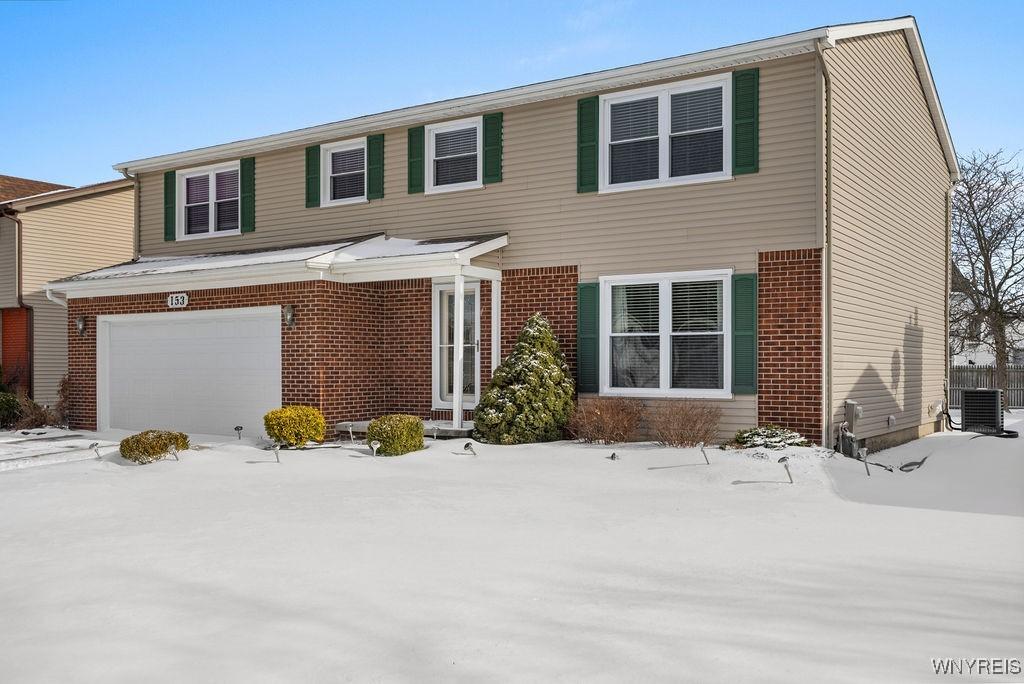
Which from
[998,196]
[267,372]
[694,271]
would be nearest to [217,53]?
[267,372]

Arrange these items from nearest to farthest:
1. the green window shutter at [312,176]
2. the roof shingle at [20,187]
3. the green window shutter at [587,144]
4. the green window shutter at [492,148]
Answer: the green window shutter at [587,144] → the green window shutter at [492,148] → the green window shutter at [312,176] → the roof shingle at [20,187]

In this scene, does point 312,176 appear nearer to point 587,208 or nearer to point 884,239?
point 587,208

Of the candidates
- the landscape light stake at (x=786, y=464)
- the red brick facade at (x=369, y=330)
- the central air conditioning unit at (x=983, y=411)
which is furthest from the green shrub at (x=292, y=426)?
the central air conditioning unit at (x=983, y=411)

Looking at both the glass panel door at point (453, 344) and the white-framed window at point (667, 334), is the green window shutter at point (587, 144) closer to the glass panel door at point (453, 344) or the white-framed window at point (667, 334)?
the white-framed window at point (667, 334)

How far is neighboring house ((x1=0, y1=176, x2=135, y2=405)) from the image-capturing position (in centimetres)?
1936

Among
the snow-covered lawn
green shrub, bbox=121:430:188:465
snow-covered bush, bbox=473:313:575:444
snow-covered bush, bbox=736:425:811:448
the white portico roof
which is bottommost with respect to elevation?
the snow-covered lawn

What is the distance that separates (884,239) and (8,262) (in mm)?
19360

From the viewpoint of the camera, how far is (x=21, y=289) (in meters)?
19.2

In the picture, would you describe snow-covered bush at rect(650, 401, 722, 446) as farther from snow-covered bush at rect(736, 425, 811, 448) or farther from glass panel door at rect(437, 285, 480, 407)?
glass panel door at rect(437, 285, 480, 407)

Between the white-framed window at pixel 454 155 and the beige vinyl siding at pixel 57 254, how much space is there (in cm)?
1157

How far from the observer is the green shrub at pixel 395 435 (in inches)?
437

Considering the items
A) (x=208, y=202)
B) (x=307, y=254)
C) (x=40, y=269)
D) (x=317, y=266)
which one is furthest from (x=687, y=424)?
(x=40, y=269)

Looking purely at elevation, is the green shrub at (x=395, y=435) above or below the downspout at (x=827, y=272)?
below

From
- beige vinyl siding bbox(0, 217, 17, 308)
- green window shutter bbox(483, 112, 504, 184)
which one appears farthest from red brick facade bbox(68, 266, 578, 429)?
beige vinyl siding bbox(0, 217, 17, 308)
